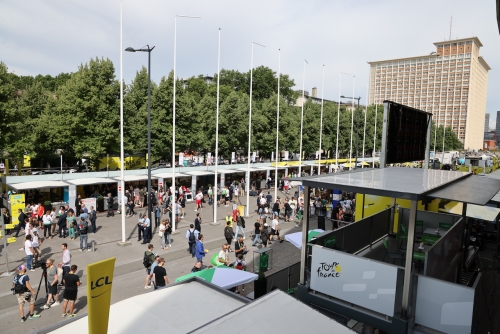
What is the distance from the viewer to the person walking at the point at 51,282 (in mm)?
10602

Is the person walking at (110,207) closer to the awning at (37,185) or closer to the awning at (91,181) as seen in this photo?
the awning at (91,181)

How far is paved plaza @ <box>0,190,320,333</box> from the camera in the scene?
10.7 m

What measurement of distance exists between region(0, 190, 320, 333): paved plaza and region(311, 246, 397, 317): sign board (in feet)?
16.2

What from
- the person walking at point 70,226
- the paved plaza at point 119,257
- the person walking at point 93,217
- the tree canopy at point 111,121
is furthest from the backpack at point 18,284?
the tree canopy at point 111,121

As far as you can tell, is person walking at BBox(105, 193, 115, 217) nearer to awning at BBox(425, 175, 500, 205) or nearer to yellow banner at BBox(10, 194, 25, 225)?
yellow banner at BBox(10, 194, 25, 225)

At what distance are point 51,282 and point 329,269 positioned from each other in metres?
7.99

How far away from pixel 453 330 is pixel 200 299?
4.69m

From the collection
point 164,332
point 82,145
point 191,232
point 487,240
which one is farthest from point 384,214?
point 82,145

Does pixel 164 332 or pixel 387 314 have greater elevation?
pixel 164 332

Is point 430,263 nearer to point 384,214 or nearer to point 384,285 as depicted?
point 384,285

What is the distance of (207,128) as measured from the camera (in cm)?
4456

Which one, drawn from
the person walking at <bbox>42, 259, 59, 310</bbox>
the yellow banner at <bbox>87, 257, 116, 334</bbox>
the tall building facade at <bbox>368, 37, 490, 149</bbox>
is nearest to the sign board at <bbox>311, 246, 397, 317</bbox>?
the yellow banner at <bbox>87, 257, 116, 334</bbox>

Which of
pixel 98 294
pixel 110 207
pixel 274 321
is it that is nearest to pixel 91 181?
pixel 110 207

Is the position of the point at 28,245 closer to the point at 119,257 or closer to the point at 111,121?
the point at 119,257
